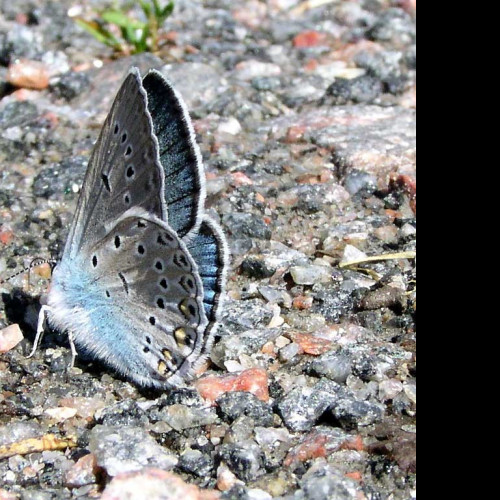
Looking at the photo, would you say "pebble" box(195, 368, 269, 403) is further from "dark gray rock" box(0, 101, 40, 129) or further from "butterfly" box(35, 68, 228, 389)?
"dark gray rock" box(0, 101, 40, 129)

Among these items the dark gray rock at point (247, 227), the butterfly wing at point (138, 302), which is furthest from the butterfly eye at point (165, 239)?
the dark gray rock at point (247, 227)

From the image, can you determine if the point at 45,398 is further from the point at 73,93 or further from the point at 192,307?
the point at 73,93

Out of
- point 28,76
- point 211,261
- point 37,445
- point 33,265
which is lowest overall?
point 37,445

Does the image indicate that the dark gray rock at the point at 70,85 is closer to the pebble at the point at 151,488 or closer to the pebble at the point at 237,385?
the pebble at the point at 237,385

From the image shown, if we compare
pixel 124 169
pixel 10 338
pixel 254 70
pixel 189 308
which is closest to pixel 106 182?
pixel 124 169

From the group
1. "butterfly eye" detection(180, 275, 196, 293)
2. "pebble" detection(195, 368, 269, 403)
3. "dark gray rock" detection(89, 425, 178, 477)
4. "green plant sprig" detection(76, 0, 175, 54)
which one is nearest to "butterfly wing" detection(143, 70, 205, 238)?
"butterfly eye" detection(180, 275, 196, 293)

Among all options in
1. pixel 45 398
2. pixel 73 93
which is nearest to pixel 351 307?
pixel 45 398

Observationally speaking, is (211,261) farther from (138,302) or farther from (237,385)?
(237,385)

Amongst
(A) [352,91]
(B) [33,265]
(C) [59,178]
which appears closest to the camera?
(B) [33,265]

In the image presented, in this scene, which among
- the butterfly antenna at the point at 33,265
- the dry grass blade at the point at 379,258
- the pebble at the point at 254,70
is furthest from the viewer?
the pebble at the point at 254,70
